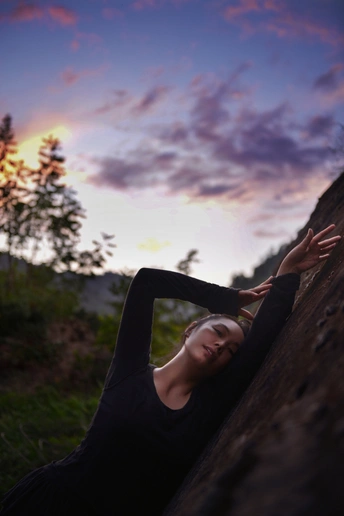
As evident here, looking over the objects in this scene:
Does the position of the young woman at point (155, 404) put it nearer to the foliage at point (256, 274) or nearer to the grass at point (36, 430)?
the grass at point (36, 430)

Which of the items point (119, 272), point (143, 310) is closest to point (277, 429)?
point (143, 310)

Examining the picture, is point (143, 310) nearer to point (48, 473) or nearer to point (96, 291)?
point (48, 473)

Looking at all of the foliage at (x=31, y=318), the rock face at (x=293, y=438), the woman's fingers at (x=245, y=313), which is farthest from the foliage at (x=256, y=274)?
the rock face at (x=293, y=438)

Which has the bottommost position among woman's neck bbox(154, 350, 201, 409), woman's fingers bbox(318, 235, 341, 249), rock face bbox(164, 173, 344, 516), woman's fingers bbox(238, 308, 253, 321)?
rock face bbox(164, 173, 344, 516)

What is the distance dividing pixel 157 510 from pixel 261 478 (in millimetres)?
1742

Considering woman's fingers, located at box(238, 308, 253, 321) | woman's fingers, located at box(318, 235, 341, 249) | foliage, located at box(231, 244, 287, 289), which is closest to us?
woman's fingers, located at box(318, 235, 341, 249)

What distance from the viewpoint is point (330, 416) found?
3.11 ft

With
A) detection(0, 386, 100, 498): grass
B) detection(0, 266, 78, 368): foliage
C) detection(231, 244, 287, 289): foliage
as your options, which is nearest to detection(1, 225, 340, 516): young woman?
detection(0, 386, 100, 498): grass

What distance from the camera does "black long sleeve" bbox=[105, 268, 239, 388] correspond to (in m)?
2.54

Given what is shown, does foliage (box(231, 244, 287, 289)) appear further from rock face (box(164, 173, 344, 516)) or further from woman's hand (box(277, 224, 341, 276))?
rock face (box(164, 173, 344, 516))

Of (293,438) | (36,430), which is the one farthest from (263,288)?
(36,430)

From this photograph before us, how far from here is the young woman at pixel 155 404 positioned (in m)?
2.32

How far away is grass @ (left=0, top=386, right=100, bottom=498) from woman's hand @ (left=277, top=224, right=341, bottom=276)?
319 cm

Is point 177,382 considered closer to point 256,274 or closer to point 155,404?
point 155,404
